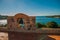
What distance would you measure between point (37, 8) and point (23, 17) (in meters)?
0.24

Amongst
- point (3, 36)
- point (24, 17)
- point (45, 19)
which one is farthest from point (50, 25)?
point (3, 36)

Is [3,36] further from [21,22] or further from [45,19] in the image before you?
[45,19]

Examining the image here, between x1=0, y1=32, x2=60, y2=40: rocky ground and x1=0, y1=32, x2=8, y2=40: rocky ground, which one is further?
x1=0, y1=32, x2=8, y2=40: rocky ground

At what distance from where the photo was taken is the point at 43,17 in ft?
5.86

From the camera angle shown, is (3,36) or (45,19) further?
(3,36)

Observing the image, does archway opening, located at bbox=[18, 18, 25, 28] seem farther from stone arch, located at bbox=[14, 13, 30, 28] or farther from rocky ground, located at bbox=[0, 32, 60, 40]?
rocky ground, located at bbox=[0, 32, 60, 40]

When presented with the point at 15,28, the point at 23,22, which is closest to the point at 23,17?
the point at 23,22

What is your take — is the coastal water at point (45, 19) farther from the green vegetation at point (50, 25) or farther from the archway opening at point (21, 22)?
the archway opening at point (21, 22)

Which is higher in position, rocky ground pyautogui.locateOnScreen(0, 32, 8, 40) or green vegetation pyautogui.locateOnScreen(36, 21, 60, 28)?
green vegetation pyautogui.locateOnScreen(36, 21, 60, 28)

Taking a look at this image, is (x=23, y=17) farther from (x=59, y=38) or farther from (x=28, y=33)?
(x=59, y=38)

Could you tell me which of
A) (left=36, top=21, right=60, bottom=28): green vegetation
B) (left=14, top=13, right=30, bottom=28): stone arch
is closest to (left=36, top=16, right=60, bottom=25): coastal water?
(left=36, top=21, right=60, bottom=28): green vegetation

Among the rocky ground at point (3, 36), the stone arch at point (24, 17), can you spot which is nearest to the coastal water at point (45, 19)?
the stone arch at point (24, 17)

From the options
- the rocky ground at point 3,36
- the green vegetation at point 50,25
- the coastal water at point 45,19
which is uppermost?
the coastal water at point 45,19

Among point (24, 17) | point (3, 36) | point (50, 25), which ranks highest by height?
point (24, 17)
